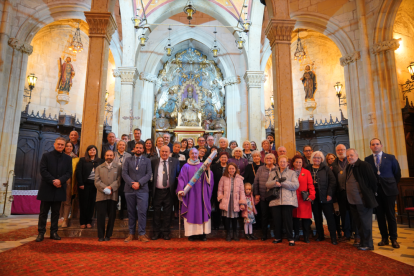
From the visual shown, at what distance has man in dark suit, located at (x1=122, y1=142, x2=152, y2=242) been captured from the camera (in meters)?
4.64

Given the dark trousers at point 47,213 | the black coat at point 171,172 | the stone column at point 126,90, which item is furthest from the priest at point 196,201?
the stone column at point 126,90

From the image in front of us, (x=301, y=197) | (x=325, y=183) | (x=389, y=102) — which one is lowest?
(x=301, y=197)

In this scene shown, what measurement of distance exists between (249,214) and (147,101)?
11145 millimetres

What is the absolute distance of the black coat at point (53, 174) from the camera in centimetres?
457

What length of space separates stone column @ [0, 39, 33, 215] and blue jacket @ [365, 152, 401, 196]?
32.2 ft

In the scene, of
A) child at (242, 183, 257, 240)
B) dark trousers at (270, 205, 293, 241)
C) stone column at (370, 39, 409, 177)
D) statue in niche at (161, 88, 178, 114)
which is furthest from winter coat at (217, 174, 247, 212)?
statue in niche at (161, 88, 178, 114)

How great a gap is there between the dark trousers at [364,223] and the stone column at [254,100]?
782 cm

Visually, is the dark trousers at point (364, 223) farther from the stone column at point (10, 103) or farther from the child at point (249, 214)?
the stone column at point (10, 103)

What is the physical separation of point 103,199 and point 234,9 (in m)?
11.4

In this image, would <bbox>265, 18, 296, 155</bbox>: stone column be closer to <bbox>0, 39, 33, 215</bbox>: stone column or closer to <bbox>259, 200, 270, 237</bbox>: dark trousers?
<bbox>259, 200, 270, 237</bbox>: dark trousers

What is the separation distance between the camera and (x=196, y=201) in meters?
4.82

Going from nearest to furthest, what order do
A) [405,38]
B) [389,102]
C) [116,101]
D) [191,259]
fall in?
[191,259], [389,102], [405,38], [116,101]

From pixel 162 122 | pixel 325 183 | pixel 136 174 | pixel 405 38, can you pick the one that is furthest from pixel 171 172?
pixel 405 38

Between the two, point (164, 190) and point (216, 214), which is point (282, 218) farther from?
point (164, 190)
